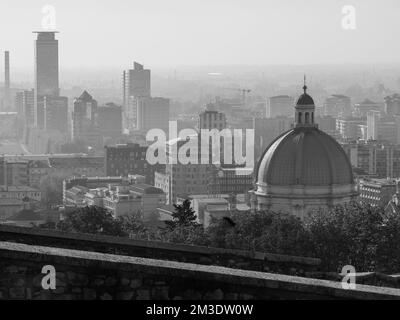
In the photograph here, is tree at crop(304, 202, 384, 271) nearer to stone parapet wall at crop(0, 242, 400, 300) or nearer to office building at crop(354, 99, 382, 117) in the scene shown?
stone parapet wall at crop(0, 242, 400, 300)

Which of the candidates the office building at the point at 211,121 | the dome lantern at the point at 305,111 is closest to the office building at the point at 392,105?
the office building at the point at 211,121

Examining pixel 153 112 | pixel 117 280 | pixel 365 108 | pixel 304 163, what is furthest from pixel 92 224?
pixel 365 108

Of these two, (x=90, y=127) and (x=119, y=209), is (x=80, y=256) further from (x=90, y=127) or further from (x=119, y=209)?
(x=90, y=127)

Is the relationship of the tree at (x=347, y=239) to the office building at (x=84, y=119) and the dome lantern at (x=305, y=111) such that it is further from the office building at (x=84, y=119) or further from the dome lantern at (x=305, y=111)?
the office building at (x=84, y=119)

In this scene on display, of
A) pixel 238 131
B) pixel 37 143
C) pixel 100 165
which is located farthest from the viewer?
pixel 37 143

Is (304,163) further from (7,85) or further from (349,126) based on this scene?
(7,85)

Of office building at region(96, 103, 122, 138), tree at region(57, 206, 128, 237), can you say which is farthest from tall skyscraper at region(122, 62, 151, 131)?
tree at region(57, 206, 128, 237)
